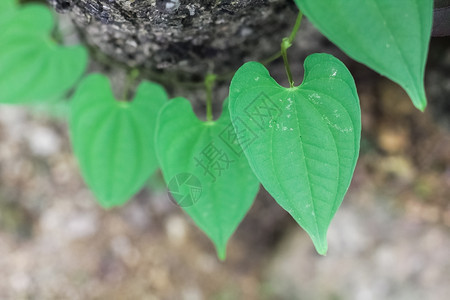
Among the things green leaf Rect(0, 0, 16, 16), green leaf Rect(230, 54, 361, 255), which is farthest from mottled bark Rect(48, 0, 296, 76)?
green leaf Rect(0, 0, 16, 16)

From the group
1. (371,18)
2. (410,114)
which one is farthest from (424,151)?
(371,18)

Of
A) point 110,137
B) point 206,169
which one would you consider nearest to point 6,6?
point 110,137

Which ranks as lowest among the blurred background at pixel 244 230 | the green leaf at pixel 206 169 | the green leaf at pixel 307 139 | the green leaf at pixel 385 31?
the blurred background at pixel 244 230

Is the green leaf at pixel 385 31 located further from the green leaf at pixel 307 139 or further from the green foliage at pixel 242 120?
the green leaf at pixel 307 139

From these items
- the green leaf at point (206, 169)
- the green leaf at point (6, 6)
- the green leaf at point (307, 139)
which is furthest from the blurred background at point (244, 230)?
the green leaf at point (307, 139)

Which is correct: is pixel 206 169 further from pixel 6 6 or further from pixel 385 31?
pixel 6 6

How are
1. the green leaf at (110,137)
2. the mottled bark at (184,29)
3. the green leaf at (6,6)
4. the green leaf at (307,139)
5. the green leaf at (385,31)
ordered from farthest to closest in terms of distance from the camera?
the green leaf at (6,6), the green leaf at (110,137), the mottled bark at (184,29), the green leaf at (307,139), the green leaf at (385,31)
